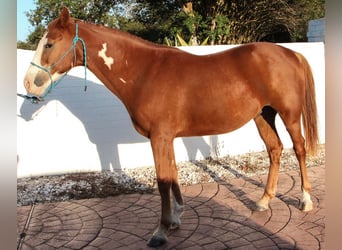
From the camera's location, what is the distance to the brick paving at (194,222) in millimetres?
2744

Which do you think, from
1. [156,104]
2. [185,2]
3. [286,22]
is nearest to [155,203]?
[156,104]

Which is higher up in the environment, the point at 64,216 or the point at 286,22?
the point at 286,22

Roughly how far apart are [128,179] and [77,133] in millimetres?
977

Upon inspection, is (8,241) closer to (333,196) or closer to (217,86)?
(333,196)

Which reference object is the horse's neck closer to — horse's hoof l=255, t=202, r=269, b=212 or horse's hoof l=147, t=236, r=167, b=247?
horse's hoof l=147, t=236, r=167, b=247

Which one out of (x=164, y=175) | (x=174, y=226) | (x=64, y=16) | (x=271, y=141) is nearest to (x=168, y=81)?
(x=164, y=175)

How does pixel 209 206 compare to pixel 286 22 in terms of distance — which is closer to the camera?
pixel 209 206

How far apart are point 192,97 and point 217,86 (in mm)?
237

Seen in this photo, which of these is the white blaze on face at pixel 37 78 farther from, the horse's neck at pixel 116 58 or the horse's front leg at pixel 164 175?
the horse's front leg at pixel 164 175

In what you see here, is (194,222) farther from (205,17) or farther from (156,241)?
(205,17)

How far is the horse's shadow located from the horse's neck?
2.08 meters

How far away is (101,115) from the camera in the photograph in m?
4.88

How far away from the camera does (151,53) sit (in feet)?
9.26

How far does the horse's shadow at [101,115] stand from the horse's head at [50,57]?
2.19m
